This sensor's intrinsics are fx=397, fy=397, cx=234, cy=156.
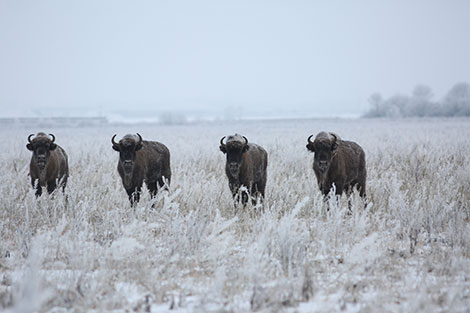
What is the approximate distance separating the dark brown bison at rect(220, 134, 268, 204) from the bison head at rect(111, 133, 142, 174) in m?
1.68

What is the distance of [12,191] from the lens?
8.09 m

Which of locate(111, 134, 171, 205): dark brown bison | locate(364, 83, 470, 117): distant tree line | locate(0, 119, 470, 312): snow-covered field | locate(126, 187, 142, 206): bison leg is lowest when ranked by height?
locate(0, 119, 470, 312): snow-covered field

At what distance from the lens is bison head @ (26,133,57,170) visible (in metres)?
7.71

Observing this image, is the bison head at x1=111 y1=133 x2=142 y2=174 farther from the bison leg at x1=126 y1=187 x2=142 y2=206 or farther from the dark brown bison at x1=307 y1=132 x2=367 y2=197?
the dark brown bison at x1=307 y1=132 x2=367 y2=197

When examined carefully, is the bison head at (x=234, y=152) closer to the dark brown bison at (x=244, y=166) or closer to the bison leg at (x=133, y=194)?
the dark brown bison at (x=244, y=166)

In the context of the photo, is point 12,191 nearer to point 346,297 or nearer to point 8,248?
point 8,248

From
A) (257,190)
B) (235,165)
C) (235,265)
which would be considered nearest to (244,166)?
(235,165)

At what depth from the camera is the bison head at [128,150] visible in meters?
7.46

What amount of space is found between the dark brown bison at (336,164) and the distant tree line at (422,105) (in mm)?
67289

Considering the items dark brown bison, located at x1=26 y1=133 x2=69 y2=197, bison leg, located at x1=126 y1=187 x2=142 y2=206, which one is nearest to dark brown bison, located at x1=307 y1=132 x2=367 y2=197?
bison leg, located at x1=126 y1=187 x2=142 y2=206

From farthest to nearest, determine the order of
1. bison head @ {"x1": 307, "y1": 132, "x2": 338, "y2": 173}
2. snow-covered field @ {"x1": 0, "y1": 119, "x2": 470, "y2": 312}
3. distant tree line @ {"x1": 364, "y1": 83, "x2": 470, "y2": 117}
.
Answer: distant tree line @ {"x1": 364, "y1": 83, "x2": 470, "y2": 117} → bison head @ {"x1": 307, "y1": 132, "x2": 338, "y2": 173} → snow-covered field @ {"x1": 0, "y1": 119, "x2": 470, "y2": 312}

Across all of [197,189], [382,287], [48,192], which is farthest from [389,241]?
[48,192]

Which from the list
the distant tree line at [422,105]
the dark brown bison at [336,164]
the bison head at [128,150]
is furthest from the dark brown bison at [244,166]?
the distant tree line at [422,105]

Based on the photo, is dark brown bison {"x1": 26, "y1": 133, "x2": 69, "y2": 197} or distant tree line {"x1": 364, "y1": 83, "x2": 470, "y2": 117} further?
distant tree line {"x1": 364, "y1": 83, "x2": 470, "y2": 117}
